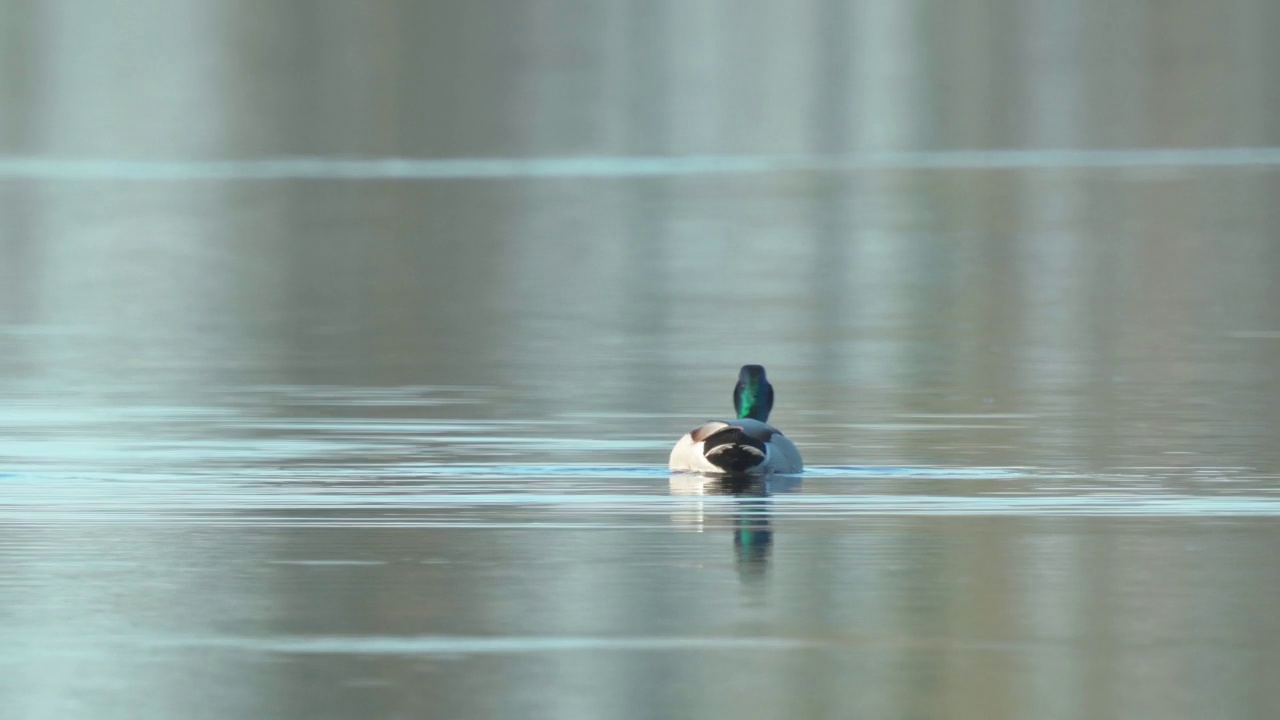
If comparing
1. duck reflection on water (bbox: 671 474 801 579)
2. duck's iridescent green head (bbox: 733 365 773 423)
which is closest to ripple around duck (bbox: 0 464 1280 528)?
duck reflection on water (bbox: 671 474 801 579)

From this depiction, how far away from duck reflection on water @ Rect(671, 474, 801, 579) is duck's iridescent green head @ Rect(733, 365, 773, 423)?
91cm

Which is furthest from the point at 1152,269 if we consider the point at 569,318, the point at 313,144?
the point at 313,144

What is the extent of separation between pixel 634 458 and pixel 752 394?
0.87m

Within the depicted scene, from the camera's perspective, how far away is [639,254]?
49.2m

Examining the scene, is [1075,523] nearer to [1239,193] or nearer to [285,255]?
[285,255]

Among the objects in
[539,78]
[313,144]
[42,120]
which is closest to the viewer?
[313,144]

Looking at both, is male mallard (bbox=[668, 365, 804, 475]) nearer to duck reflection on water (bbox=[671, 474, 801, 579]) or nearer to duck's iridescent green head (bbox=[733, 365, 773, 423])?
duck reflection on water (bbox=[671, 474, 801, 579])

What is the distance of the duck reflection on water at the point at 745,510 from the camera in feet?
47.4

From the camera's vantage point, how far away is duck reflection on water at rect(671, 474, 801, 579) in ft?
47.4

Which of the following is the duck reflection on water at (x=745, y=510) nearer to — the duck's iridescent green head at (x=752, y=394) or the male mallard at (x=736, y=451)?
the male mallard at (x=736, y=451)

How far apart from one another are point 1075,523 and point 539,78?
154008 millimetres

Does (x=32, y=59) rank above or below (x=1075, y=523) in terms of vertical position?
above

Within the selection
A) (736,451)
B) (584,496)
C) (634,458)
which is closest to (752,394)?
(634,458)

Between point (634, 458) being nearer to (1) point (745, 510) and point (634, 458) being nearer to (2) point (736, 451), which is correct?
(2) point (736, 451)
